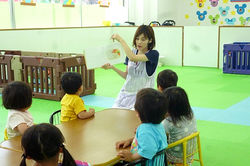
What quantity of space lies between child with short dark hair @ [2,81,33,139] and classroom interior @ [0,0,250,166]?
745mm

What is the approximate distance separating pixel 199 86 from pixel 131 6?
19.2ft

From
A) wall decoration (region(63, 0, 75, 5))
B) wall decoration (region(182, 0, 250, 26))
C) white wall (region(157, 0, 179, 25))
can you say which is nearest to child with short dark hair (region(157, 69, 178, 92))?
wall decoration (region(63, 0, 75, 5))

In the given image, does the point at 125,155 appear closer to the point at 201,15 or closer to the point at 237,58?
the point at 237,58

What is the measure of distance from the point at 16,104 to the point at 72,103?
45 cm

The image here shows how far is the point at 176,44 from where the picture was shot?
32.0 feet

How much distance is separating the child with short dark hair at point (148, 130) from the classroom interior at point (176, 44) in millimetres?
1081

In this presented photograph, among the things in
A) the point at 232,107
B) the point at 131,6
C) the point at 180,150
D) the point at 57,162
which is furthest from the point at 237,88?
the point at 131,6

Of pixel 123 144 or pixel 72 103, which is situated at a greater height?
pixel 72 103

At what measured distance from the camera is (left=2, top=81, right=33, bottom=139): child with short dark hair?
2.18 meters

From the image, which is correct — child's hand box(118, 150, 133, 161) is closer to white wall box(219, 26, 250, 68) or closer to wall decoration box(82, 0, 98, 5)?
white wall box(219, 26, 250, 68)

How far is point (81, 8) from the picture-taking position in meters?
9.77

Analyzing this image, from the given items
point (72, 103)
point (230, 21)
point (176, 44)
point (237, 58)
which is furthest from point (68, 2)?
point (72, 103)

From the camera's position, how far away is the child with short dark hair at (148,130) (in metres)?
1.79

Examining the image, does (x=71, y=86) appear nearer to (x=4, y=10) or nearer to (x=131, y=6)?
(x=4, y=10)
